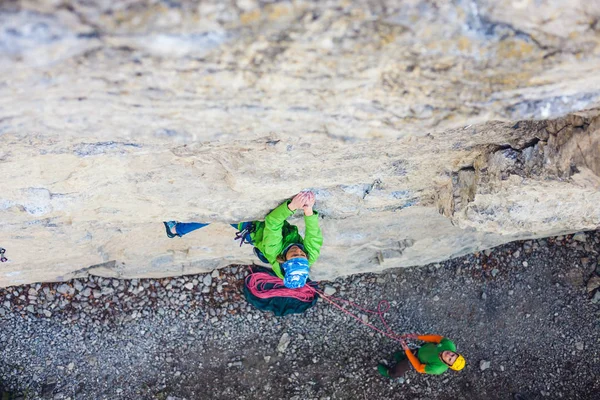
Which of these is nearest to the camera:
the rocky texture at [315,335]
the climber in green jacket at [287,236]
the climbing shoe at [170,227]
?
the climber in green jacket at [287,236]

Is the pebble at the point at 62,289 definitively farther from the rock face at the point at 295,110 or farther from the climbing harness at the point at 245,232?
the climbing harness at the point at 245,232

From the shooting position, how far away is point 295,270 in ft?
13.6

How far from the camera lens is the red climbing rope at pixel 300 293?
18.6 ft

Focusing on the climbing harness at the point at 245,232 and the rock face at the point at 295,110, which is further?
the climbing harness at the point at 245,232

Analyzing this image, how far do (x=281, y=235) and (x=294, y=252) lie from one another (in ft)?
0.64

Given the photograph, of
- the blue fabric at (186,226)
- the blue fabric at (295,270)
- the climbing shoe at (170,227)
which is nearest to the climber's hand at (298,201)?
the blue fabric at (295,270)

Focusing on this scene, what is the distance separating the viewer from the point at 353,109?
239 centimetres

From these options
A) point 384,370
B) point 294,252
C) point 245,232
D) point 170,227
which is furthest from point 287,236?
point 384,370

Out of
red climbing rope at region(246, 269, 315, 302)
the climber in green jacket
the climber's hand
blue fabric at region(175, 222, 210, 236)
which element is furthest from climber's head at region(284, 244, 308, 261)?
red climbing rope at region(246, 269, 315, 302)

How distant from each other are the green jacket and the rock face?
136mm

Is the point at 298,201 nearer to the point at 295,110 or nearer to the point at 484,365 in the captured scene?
the point at 295,110

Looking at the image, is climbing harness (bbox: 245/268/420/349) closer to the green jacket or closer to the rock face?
the green jacket

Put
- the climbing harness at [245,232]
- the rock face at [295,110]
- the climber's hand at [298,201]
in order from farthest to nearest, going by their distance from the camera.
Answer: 1. the climbing harness at [245,232]
2. the climber's hand at [298,201]
3. the rock face at [295,110]

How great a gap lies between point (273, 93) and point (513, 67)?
104 centimetres
